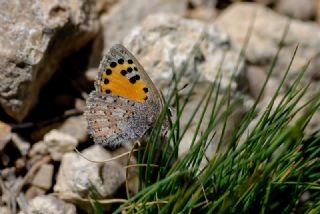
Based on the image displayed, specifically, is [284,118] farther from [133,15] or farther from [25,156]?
[133,15]

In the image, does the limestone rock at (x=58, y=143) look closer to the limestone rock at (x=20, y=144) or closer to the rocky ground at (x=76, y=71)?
the rocky ground at (x=76, y=71)

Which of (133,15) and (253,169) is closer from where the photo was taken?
(253,169)

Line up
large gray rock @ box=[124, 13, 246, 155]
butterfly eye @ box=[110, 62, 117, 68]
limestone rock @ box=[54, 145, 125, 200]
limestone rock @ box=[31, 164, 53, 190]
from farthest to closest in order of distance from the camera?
large gray rock @ box=[124, 13, 246, 155]
limestone rock @ box=[31, 164, 53, 190]
limestone rock @ box=[54, 145, 125, 200]
butterfly eye @ box=[110, 62, 117, 68]

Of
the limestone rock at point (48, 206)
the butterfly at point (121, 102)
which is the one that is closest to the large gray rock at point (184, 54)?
the butterfly at point (121, 102)

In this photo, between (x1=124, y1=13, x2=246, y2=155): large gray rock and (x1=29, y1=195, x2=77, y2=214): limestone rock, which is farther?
(x1=124, y1=13, x2=246, y2=155): large gray rock

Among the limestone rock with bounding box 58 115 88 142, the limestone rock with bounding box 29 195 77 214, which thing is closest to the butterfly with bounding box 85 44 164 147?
the limestone rock with bounding box 29 195 77 214

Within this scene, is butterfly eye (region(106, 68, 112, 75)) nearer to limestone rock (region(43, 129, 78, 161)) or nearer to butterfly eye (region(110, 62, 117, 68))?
butterfly eye (region(110, 62, 117, 68))

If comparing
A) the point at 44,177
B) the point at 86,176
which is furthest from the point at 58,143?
the point at 86,176

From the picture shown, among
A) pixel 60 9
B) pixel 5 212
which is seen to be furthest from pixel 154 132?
pixel 60 9
